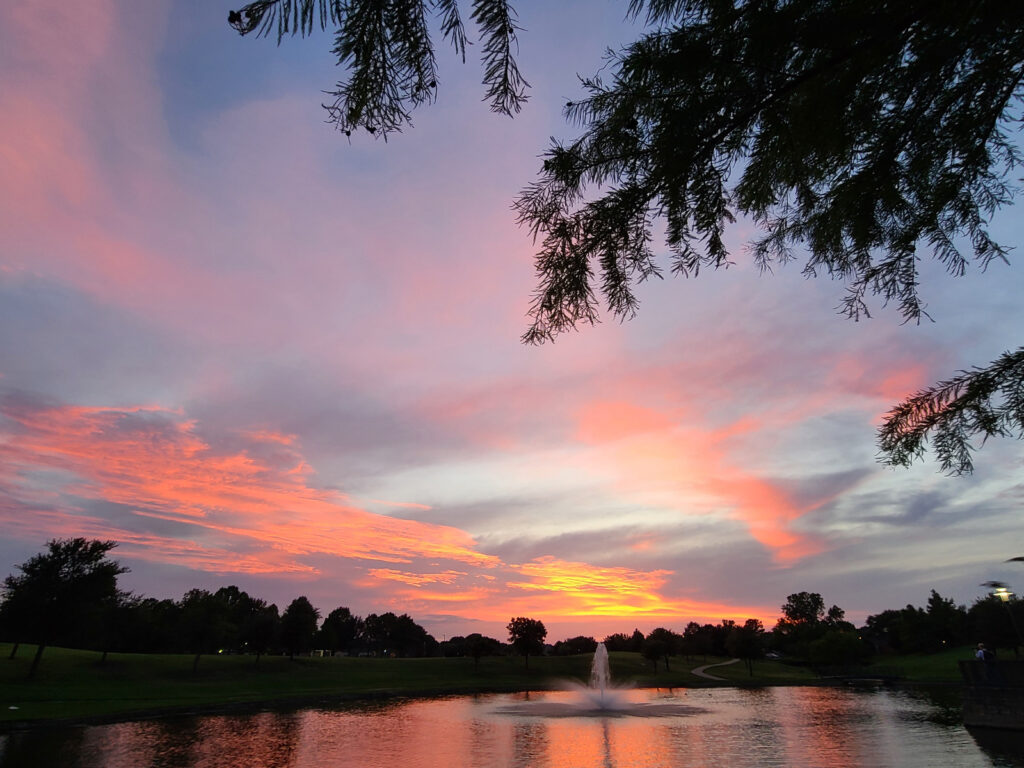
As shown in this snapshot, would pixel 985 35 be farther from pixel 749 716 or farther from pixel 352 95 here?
pixel 749 716

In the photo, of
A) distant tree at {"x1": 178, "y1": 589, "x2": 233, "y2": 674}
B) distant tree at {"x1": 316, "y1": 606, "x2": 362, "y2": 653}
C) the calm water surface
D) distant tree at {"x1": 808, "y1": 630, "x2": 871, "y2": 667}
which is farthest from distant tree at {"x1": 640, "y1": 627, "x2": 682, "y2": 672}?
distant tree at {"x1": 316, "y1": 606, "x2": 362, "y2": 653}

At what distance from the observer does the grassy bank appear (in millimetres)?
32406

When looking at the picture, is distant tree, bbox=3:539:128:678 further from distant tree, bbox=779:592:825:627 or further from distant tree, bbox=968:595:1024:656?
distant tree, bbox=779:592:825:627

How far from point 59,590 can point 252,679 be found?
19.0 m

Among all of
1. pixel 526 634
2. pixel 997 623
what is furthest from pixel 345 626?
pixel 997 623

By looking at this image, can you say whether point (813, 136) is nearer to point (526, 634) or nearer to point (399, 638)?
point (526, 634)

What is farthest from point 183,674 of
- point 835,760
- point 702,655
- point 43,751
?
point 702,655

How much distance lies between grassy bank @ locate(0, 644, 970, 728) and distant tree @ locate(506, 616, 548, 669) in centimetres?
310

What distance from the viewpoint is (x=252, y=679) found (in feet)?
180

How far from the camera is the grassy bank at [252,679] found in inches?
1276

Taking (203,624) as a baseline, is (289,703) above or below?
below

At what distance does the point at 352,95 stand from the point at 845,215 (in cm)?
438

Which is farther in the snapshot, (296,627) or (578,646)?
(578,646)

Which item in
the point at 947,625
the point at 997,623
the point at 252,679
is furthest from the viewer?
the point at 947,625
